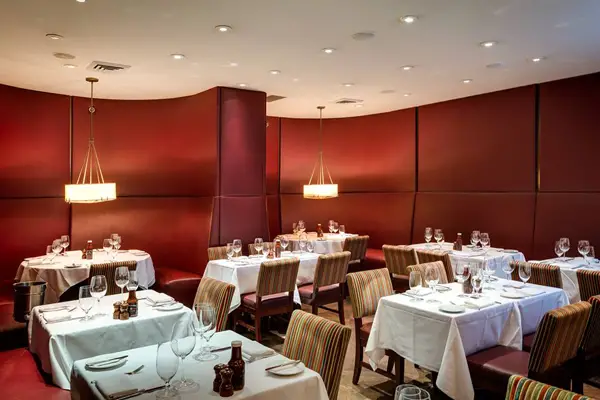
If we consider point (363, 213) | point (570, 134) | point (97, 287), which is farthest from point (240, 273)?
point (570, 134)

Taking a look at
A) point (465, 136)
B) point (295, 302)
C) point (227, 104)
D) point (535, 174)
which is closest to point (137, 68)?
point (227, 104)

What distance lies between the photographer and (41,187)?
6547 millimetres

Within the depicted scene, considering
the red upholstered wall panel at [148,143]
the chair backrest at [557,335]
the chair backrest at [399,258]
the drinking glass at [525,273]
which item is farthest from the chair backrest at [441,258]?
the red upholstered wall panel at [148,143]

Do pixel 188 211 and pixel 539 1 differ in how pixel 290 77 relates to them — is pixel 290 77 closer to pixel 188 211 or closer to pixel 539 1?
pixel 188 211

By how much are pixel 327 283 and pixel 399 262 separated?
1.06 meters

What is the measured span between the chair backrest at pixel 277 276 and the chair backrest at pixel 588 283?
2.66 metres

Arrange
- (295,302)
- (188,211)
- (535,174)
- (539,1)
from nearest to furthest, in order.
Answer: (539,1)
(295,302)
(535,174)
(188,211)

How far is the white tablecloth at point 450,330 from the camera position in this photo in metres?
3.04

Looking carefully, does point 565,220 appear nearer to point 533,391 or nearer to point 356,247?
point 356,247

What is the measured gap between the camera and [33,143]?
6.48m

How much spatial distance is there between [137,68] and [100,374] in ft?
13.4

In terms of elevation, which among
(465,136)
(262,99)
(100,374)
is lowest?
(100,374)

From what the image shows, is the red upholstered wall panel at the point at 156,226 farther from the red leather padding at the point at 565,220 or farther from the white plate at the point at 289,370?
the white plate at the point at 289,370

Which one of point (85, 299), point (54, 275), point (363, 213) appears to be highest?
point (363, 213)
